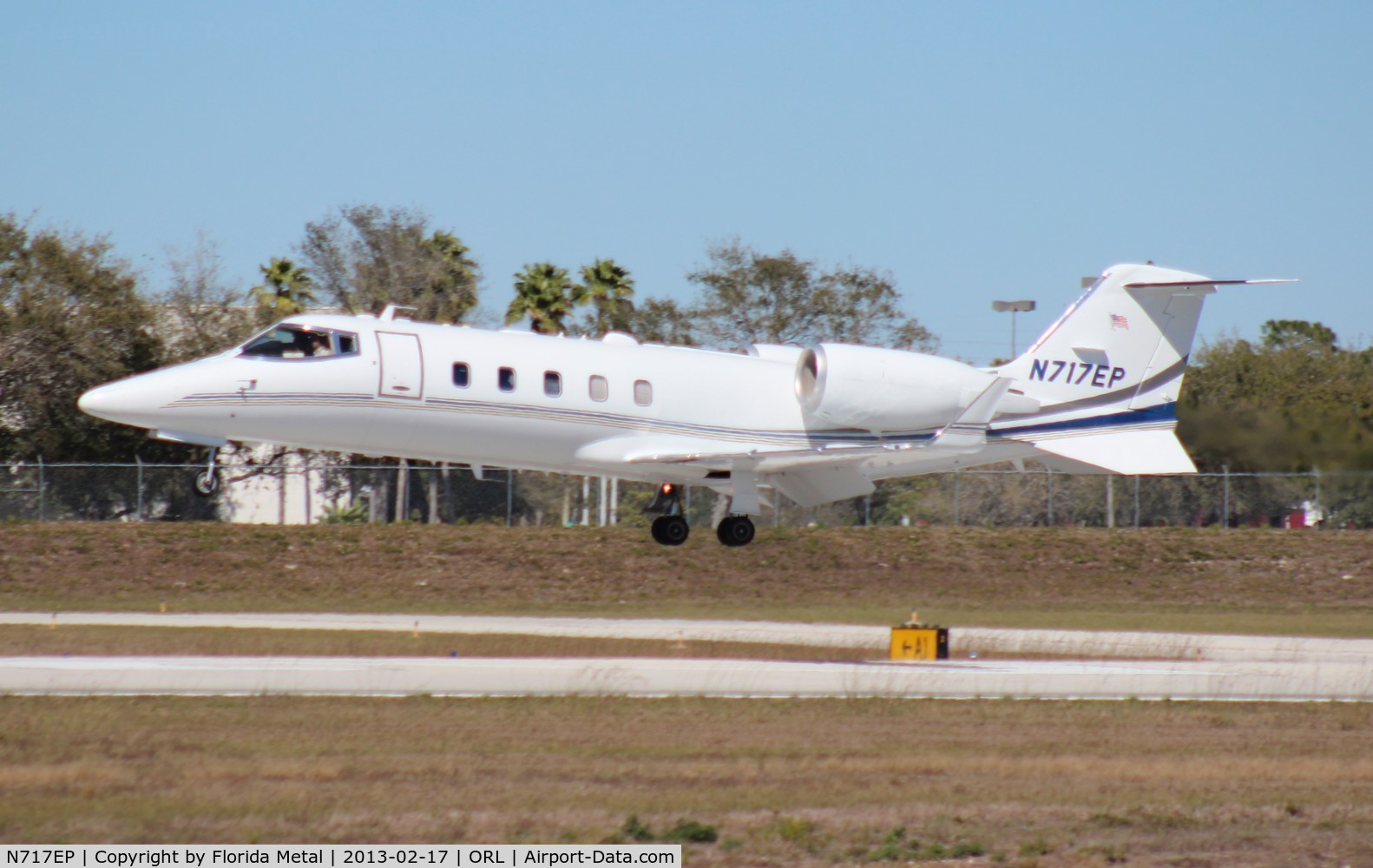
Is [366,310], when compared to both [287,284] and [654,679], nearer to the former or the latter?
[287,284]

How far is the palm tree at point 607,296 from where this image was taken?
2427 inches

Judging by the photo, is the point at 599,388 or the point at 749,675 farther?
the point at 599,388

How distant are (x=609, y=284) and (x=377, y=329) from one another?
3899 cm

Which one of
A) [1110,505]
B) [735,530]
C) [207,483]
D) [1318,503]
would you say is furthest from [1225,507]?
[207,483]

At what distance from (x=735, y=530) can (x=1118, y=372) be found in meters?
7.58

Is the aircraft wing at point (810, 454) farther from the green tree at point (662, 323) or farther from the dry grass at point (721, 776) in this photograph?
the green tree at point (662, 323)

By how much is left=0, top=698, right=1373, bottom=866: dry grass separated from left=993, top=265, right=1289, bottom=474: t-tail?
8.59m

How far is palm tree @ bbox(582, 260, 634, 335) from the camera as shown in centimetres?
6166

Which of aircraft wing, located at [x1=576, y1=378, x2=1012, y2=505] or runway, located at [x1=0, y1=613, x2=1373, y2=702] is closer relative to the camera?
runway, located at [x1=0, y1=613, x2=1373, y2=702]

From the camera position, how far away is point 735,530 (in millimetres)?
26531

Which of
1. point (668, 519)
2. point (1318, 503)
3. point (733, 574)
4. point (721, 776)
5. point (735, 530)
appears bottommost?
point (733, 574)

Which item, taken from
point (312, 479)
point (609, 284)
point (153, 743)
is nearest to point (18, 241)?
point (312, 479)

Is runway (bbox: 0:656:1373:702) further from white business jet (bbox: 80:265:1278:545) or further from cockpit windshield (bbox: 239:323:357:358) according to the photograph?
cockpit windshield (bbox: 239:323:357:358)
